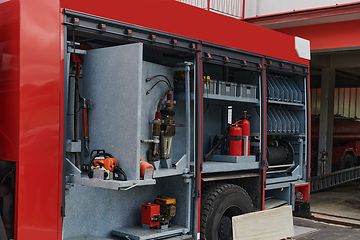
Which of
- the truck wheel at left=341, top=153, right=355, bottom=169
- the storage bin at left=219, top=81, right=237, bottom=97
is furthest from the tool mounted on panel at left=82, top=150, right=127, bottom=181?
the truck wheel at left=341, top=153, right=355, bottom=169

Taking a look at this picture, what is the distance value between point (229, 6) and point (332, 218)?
5739mm

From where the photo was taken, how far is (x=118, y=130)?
4137mm

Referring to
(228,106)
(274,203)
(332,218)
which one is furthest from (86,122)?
(332,218)

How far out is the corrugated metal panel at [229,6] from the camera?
1053 centimetres

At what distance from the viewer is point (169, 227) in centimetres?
503

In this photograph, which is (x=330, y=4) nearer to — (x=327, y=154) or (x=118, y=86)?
(x=327, y=154)

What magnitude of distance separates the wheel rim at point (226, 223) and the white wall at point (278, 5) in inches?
229

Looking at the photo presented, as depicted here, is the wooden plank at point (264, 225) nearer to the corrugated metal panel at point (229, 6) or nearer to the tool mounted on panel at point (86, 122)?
the tool mounted on panel at point (86, 122)

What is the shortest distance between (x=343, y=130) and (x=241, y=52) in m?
11.8

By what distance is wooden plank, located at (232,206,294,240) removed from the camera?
14.0 ft

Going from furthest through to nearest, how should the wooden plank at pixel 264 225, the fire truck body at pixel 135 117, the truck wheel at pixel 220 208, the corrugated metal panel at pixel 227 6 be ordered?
the corrugated metal panel at pixel 227 6 < the truck wheel at pixel 220 208 < the wooden plank at pixel 264 225 < the fire truck body at pixel 135 117

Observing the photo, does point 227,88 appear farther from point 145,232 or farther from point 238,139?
point 145,232

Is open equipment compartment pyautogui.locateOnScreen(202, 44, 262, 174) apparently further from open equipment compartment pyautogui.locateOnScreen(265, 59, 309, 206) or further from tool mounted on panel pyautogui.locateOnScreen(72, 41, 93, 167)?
tool mounted on panel pyautogui.locateOnScreen(72, 41, 93, 167)

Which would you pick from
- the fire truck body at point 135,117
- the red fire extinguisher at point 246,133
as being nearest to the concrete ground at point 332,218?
the fire truck body at point 135,117
